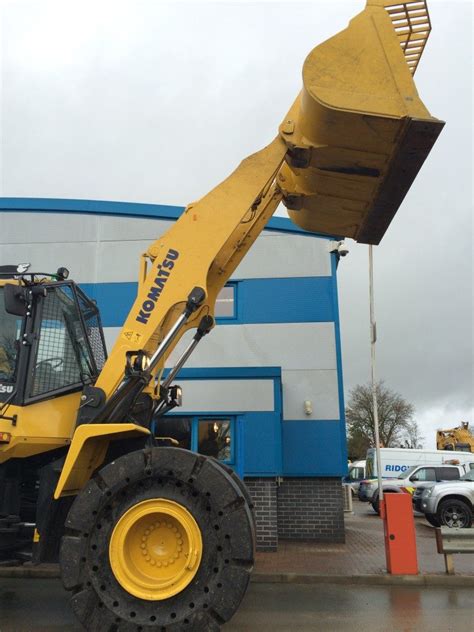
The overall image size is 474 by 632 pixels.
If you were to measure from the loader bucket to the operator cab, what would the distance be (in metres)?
2.84

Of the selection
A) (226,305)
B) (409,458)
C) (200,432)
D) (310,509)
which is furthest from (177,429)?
(409,458)

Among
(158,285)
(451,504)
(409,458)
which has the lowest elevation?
(451,504)

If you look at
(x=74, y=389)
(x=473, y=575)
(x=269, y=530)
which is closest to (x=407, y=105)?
(x=74, y=389)

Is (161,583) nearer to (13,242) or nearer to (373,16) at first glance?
(373,16)

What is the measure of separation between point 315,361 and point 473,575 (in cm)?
502

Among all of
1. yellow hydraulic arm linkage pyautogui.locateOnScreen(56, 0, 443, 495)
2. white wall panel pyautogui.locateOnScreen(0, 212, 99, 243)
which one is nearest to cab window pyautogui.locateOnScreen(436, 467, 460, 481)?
white wall panel pyautogui.locateOnScreen(0, 212, 99, 243)

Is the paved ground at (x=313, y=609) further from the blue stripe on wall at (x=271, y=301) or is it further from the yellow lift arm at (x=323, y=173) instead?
the blue stripe on wall at (x=271, y=301)

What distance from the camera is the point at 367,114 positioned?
14.9 ft

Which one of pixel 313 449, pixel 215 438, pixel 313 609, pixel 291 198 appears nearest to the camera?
pixel 291 198

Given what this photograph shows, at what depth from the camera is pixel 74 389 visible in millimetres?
5348

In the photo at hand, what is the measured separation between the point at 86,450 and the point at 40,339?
1254 millimetres

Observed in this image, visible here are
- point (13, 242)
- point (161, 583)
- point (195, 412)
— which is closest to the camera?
point (161, 583)

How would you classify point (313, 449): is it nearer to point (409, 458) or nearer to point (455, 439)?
point (409, 458)

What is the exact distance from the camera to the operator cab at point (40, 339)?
509cm
